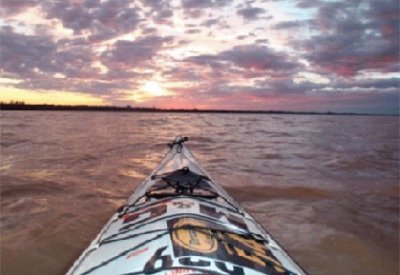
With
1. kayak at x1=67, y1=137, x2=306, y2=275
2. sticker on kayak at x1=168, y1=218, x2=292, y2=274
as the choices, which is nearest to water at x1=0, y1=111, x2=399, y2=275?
kayak at x1=67, y1=137, x2=306, y2=275

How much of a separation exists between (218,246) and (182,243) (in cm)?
32

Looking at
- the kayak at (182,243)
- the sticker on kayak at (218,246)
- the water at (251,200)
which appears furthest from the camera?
the water at (251,200)

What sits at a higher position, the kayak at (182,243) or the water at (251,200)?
the kayak at (182,243)

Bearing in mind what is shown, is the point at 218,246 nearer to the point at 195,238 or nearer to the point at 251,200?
the point at 195,238

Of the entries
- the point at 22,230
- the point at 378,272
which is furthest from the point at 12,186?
the point at 378,272

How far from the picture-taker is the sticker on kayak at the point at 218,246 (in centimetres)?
304

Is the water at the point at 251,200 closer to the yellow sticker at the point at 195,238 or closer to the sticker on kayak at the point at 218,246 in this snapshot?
the sticker on kayak at the point at 218,246

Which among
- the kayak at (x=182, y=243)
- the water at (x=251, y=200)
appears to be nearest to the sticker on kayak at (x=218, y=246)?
the kayak at (x=182, y=243)

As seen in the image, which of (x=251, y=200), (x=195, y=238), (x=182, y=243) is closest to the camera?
(x=182, y=243)

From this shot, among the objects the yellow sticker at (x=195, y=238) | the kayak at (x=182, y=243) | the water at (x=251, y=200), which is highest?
the yellow sticker at (x=195, y=238)

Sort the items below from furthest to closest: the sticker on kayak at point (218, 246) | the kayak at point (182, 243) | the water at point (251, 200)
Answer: the water at point (251, 200) < the sticker on kayak at point (218, 246) < the kayak at point (182, 243)

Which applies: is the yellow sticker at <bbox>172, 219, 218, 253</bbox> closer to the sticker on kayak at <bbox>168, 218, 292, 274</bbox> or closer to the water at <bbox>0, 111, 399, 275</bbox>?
the sticker on kayak at <bbox>168, 218, 292, 274</bbox>

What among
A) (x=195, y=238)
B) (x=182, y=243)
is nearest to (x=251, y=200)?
(x=195, y=238)

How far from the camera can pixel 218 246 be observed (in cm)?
320
